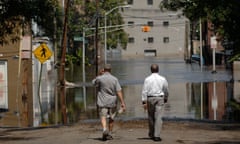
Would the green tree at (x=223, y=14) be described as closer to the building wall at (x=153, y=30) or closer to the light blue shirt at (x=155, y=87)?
the light blue shirt at (x=155, y=87)

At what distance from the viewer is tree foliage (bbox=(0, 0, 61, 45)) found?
15.2m

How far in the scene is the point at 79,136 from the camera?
1552cm

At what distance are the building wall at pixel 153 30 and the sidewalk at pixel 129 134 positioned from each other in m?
96.1

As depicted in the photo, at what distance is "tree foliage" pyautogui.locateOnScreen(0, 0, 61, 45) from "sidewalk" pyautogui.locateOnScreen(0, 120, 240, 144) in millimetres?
2702

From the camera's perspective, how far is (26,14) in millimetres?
15242

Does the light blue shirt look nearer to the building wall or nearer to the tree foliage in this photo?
the tree foliage

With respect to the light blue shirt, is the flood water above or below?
below

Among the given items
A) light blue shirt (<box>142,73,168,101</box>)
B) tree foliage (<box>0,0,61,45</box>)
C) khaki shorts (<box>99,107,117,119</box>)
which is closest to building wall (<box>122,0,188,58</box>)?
tree foliage (<box>0,0,61,45</box>)

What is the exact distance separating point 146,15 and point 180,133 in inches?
4016

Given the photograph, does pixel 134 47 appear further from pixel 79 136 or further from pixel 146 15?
pixel 79 136

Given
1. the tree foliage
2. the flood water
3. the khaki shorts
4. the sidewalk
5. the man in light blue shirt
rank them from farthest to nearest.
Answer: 1. the flood water
2. the tree foliage
3. the sidewalk
4. the khaki shorts
5. the man in light blue shirt

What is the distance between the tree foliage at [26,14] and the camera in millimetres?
15156

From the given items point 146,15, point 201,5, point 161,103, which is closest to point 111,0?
point 146,15

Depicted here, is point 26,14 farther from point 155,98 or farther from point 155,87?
point 155,98
